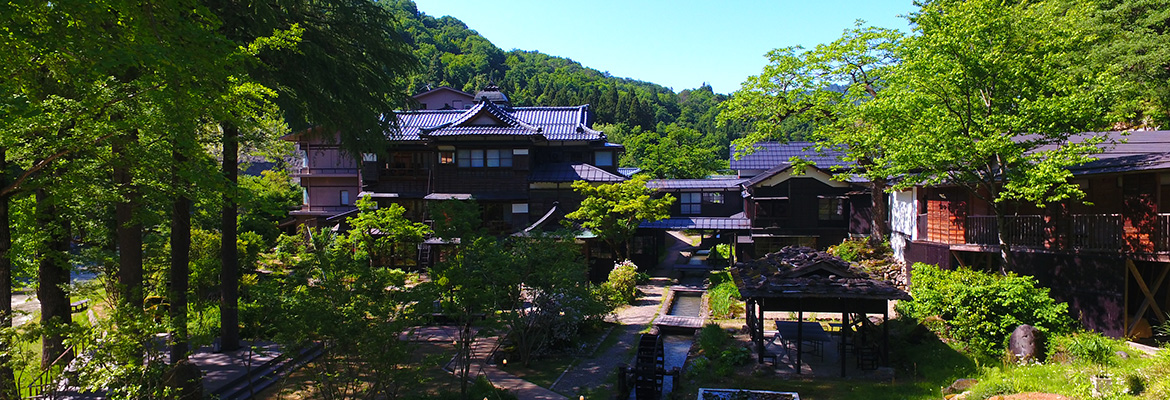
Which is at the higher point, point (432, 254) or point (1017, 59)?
point (1017, 59)

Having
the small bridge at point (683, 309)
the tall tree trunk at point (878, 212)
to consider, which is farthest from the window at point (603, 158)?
the tall tree trunk at point (878, 212)

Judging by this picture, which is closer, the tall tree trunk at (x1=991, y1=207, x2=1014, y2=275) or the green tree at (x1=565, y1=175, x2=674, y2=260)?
the tall tree trunk at (x1=991, y1=207, x2=1014, y2=275)

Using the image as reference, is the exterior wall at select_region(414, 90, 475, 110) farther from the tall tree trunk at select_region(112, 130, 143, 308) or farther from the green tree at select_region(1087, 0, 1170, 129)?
the green tree at select_region(1087, 0, 1170, 129)

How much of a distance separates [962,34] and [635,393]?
11477mm

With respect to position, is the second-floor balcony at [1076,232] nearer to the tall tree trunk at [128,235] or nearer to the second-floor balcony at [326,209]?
the tall tree trunk at [128,235]

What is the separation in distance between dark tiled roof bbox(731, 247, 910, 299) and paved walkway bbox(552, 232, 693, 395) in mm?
4039

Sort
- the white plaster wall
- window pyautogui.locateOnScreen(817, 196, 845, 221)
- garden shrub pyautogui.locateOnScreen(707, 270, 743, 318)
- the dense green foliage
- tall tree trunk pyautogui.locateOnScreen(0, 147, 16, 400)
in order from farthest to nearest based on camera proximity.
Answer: window pyautogui.locateOnScreen(817, 196, 845, 221) < the white plaster wall < garden shrub pyautogui.locateOnScreen(707, 270, 743, 318) < the dense green foliage < tall tree trunk pyautogui.locateOnScreen(0, 147, 16, 400)

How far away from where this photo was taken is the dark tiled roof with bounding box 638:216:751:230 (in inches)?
1303

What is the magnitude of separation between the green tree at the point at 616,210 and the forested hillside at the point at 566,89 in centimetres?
2585

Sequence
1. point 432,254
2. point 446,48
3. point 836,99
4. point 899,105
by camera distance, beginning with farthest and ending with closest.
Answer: point 446,48 → point 432,254 → point 836,99 → point 899,105

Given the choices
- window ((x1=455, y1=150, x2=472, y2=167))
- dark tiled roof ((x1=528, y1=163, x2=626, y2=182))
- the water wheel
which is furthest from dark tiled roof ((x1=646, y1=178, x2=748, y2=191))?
the water wheel

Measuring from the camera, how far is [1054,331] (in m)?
13.7

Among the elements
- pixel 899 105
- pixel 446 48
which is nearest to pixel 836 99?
pixel 899 105

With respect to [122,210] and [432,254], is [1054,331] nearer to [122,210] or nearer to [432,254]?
[122,210]
